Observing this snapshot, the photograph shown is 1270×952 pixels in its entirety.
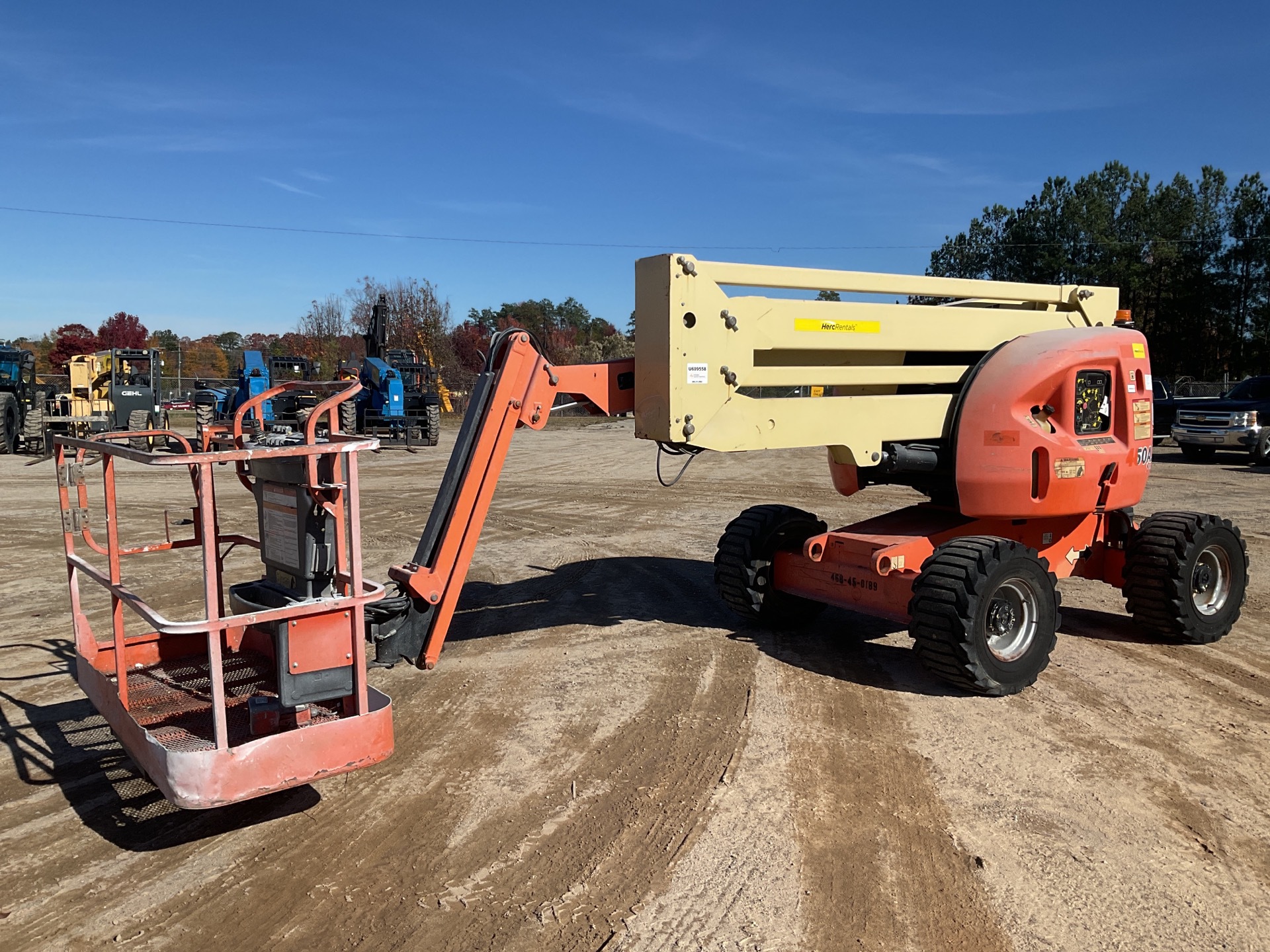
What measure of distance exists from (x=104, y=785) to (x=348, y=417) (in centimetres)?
2060

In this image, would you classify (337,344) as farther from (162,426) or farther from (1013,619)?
(1013,619)

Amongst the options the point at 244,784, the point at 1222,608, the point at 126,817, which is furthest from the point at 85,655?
the point at 1222,608

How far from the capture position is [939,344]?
258 inches

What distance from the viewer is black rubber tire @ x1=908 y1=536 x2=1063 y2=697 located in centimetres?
565

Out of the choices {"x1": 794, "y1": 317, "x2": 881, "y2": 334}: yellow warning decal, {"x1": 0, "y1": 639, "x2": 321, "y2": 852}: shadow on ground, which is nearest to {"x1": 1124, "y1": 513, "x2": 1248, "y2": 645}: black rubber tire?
{"x1": 794, "y1": 317, "x2": 881, "y2": 334}: yellow warning decal

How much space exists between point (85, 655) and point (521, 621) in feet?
11.1

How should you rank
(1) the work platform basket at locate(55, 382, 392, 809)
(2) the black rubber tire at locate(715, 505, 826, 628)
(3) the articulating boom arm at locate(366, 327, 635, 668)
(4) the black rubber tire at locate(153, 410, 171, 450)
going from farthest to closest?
(4) the black rubber tire at locate(153, 410, 171, 450) < (2) the black rubber tire at locate(715, 505, 826, 628) < (3) the articulating boom arm at locate(366, 327, 635, 668) < (1) the work platform basket at locate(55, 382, 392, 809)

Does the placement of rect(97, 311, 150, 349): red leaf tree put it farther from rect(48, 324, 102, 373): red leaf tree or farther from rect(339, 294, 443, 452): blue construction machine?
rect(339, 294, 443, 452): blue construction machine

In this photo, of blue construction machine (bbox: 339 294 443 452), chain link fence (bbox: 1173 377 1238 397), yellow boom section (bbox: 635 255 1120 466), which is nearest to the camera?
yellow boom section (bbox: 635 255 1120 466)

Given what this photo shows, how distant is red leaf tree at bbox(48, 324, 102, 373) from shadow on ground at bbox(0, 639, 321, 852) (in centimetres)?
4895

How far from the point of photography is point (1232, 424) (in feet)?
69.4

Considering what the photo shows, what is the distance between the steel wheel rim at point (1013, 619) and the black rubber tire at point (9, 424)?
23409mm

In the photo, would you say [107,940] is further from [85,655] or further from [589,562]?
[589,562]

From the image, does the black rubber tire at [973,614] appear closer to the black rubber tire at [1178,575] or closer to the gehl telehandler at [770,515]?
the gehl telehandler at [770,515]
